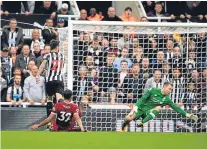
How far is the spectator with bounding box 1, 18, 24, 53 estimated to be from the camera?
15.9 metres

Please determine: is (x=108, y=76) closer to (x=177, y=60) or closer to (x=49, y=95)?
(x=49, y=95)

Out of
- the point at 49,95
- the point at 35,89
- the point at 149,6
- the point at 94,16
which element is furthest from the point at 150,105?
the point at 149,6

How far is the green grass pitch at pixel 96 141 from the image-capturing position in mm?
8406

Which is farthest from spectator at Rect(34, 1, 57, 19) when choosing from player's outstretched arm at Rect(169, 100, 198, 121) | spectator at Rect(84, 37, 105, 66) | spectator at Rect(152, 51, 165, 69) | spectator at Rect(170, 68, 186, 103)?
player's outstretched arm at Rect(169, 100, 198, 121)

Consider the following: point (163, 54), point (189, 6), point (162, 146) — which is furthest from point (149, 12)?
point (162, 146)

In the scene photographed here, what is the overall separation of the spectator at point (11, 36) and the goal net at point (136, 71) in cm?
191

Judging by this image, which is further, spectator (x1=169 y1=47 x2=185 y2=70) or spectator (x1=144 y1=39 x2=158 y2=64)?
spectator (x1=144 y1=39 x2=158 y2=64)

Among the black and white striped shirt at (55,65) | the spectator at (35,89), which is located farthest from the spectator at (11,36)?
the black and white striped shirt at (55,65)

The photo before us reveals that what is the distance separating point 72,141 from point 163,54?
243 inches

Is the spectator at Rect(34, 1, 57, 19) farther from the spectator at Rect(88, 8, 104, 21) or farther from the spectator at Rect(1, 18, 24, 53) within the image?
the spectator at Rect(1, 18, 24, 53)

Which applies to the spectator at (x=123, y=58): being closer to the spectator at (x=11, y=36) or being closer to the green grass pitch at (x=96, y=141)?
the spectator at (x=11, y=36)

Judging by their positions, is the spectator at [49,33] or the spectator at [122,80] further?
the spectator at [49,33]

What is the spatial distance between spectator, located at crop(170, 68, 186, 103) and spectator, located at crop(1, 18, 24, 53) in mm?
3081

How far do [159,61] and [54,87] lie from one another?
1.76 metres
